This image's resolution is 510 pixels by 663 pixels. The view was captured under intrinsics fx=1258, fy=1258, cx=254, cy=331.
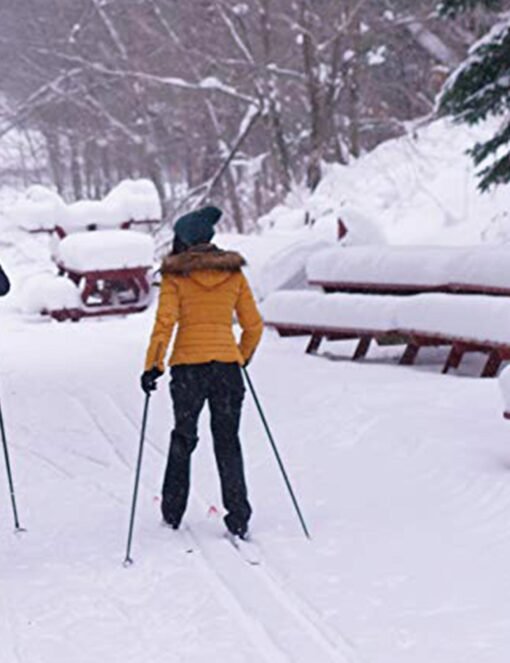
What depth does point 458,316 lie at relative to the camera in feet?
40.3

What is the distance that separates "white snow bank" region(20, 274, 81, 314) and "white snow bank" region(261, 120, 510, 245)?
4727mm

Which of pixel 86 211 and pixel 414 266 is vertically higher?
pixel 414 266

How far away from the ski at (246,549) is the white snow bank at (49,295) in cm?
1611

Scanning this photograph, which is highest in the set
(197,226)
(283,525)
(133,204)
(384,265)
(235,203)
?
(197,226)

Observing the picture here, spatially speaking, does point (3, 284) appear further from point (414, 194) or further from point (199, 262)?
point (414, 194)

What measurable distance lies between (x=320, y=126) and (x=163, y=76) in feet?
24.2

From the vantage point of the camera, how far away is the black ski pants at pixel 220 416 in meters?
7.50

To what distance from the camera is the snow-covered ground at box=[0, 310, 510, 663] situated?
5758 mm

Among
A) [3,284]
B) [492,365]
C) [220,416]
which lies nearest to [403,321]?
[492,365]

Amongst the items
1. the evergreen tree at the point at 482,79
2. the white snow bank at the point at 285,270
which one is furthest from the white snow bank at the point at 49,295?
the evergreen tree at the point at 482,79

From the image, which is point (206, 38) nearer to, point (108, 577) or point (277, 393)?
point (277, 393)

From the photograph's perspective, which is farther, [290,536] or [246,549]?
[290,536]

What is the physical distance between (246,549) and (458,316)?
557cm

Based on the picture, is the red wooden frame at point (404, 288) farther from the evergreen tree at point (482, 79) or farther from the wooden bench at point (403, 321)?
the evergreen tree at point (482, 79)
